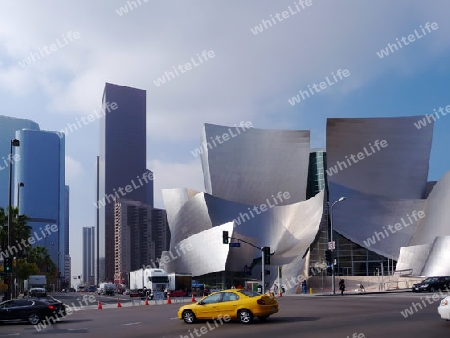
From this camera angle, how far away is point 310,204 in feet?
243

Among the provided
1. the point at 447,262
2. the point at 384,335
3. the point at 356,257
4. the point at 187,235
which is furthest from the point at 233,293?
the point at 187,235

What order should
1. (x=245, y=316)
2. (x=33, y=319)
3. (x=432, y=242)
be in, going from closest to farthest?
1. (x=245, y=316)
2. (x=33, y=319)
3. (x=432, y=242)

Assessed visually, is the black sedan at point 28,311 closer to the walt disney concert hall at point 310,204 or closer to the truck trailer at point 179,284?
the truck trailer at point 179,284

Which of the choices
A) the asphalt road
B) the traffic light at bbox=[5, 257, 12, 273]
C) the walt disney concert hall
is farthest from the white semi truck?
the asphalt road

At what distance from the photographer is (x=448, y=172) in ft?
213

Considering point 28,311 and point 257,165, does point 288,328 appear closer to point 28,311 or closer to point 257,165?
point 28,311

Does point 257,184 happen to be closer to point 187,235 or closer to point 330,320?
point 187,235

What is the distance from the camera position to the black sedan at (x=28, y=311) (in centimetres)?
2472

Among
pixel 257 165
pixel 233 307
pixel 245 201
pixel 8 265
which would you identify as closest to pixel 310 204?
pixel 245 201

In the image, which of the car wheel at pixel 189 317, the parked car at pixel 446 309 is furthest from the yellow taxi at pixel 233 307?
the parked car at pixel 446 309

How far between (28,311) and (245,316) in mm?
9997

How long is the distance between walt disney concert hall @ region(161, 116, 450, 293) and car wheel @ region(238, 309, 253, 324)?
4052cm

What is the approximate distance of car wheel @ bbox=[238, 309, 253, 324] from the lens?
66.8ft

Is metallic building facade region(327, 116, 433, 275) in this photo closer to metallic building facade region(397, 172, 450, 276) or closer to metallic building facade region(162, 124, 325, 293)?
metallic building facade region(162, 124, 325, 293)
